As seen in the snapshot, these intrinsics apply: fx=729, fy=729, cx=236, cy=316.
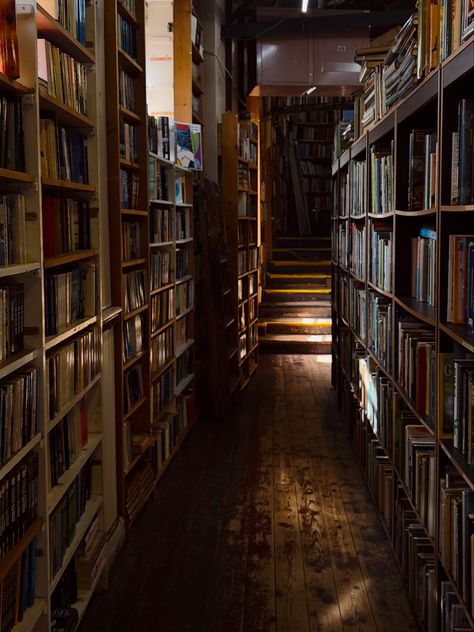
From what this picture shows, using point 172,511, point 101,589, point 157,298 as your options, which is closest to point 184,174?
point 157,298

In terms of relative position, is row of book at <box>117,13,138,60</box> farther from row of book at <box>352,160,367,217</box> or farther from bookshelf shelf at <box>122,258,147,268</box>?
row of book at <box>352,160,367,217</box>

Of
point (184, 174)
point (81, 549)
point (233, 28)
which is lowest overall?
point (81, 549)

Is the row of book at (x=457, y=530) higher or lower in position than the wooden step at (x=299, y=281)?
lower

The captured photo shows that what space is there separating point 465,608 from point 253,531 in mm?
1721

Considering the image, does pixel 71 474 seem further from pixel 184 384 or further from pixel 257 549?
pixel 184 384

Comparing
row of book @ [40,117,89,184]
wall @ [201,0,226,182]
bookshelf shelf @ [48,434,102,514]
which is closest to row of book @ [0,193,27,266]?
row of book @ [40,117,89,184]

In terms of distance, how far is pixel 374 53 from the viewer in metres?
4.16

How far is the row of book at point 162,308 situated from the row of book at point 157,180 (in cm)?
60

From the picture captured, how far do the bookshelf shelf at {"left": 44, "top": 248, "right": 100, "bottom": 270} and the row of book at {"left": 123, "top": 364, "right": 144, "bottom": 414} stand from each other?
3.24 feet

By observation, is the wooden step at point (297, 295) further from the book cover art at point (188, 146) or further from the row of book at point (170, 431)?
the book cover art at point (188, 146)

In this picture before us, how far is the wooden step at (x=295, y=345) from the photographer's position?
877cm

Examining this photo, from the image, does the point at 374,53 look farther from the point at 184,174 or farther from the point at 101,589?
the point at 101,589

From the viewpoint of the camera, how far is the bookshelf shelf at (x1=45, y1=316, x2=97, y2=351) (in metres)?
2.30

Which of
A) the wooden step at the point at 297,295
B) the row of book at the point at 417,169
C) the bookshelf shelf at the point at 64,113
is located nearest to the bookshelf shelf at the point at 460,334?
the row of book at the point at 417,169
